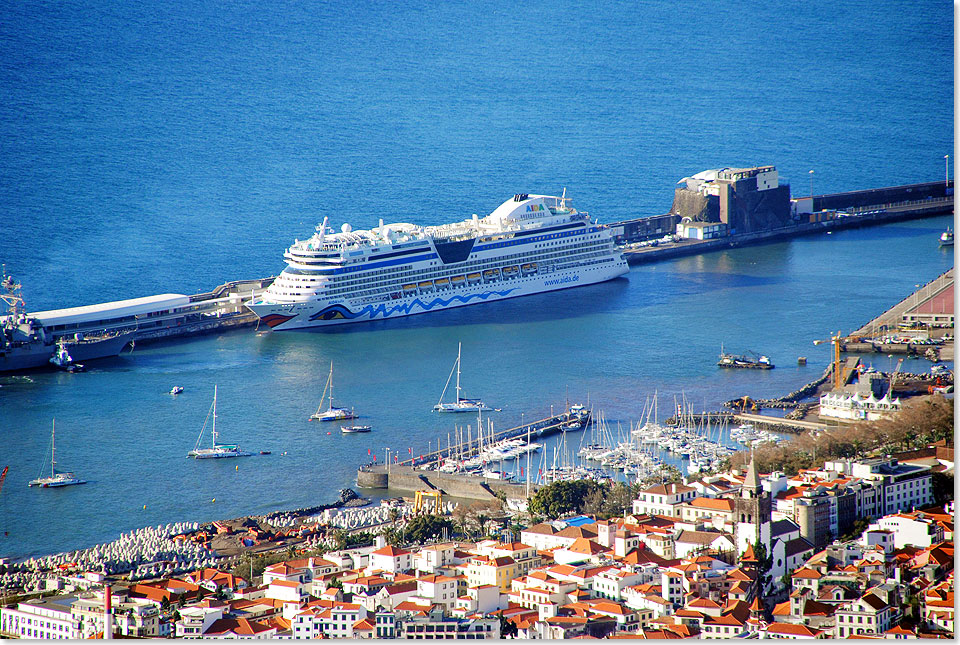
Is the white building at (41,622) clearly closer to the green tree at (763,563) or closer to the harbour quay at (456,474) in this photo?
the green tree at (763,563)

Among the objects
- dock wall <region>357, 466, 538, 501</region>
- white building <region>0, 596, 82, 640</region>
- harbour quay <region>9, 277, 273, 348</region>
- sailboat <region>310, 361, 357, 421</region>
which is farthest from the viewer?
harbour quay <region>9, 277, 273, 348</region>

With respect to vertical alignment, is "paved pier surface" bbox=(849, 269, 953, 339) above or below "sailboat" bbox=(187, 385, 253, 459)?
above

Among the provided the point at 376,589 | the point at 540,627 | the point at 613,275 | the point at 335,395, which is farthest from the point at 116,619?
the point at 613,275

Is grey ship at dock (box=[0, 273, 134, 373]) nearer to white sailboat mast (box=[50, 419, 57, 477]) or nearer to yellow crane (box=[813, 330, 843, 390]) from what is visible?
white sailboat mast (box=[50, 419, 57, 477])

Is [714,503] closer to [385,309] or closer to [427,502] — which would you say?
[427,502]

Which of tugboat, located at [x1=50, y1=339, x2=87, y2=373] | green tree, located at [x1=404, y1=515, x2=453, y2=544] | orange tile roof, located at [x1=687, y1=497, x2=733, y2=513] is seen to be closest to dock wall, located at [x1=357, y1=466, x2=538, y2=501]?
green tree, located at [x1=404, y1=515, x2=453, y2=544]

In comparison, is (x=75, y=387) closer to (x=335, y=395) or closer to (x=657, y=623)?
(x=335, y=395)
